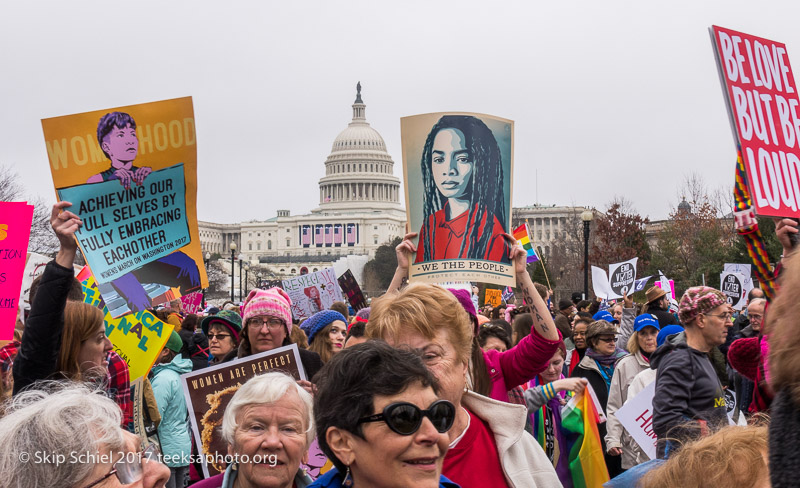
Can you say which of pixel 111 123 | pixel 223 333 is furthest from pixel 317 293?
pixel 111 123

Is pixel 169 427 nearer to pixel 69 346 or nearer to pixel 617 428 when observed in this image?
pixel 69 346

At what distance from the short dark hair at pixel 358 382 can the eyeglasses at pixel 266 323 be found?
237 cm

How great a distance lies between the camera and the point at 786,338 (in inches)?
56.8

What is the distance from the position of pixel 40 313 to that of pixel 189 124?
179 centimetres

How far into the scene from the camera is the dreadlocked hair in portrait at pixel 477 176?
15.1ft

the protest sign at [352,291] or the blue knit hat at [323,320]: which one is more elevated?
the protest sign at [352,291]

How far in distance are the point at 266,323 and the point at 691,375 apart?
7.04ft

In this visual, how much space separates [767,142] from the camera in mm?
4008

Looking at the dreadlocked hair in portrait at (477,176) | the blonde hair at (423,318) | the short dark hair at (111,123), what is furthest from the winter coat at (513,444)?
the short dark hair at (111,123)

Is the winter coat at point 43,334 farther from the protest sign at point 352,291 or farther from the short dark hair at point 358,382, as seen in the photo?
the protest sign at point 352,291

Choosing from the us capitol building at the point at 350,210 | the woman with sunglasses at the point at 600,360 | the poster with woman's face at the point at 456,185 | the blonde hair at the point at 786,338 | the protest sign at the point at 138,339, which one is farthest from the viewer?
the us capitol building at the point at 350,210

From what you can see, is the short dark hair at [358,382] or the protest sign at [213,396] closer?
the short dark hair at [358,382]

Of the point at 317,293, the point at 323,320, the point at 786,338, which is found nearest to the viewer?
the point at 786,338

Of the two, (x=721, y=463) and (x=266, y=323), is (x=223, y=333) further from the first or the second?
(x=721, y=463)
